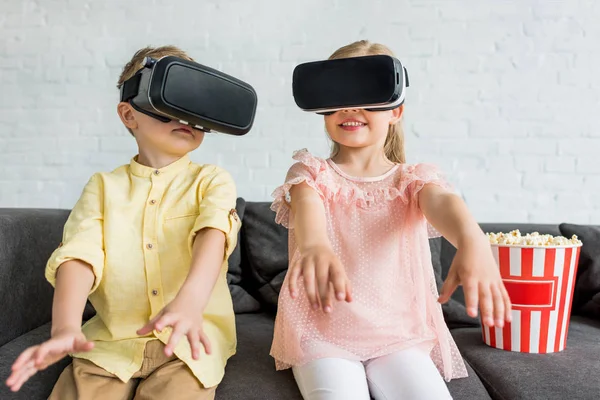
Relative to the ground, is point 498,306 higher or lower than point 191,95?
lower

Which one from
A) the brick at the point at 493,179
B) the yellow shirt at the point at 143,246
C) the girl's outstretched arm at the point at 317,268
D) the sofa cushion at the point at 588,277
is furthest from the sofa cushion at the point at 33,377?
the brick at the point at 493,179

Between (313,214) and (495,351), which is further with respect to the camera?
(495,351)

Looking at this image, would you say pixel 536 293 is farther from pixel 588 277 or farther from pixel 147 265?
pixel 147 265

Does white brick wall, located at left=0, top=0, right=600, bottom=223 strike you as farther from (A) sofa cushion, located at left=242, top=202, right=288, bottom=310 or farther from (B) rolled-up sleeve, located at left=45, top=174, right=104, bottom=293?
(B) rolled-up sleeve, located at left=45, top=174, right=104, bottom=293

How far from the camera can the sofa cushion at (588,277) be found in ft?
5.83

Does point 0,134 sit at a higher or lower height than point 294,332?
higher

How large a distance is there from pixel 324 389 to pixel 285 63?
1533 millimetres

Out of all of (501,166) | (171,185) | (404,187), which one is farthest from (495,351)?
(501,166)

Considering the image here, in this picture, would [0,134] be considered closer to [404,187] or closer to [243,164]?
[243,164]

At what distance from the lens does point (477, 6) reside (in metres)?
2.25

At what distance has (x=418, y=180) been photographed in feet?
4.02

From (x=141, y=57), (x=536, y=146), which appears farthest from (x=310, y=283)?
(x=536, y=146)

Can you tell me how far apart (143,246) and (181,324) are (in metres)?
0.37

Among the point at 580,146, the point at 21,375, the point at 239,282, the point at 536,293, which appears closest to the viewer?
the point at 21,375
